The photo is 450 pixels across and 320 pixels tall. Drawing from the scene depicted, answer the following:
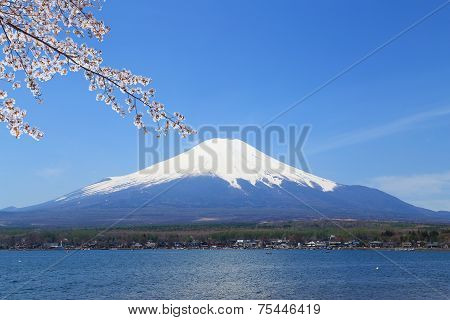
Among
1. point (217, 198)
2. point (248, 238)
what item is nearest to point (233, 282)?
point (248, 238)

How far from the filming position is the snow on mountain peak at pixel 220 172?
15412 centimetres

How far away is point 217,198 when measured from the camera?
148 meters

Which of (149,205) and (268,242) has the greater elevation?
(149,205)

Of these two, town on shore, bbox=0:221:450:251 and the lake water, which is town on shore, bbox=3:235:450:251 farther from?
the lake water

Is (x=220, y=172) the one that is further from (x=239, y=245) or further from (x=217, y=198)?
(x=239, y=245)

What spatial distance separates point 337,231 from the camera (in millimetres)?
87438

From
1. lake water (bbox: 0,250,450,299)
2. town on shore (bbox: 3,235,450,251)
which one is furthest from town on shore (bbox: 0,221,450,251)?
lake water (bbox: 0,250,450,299)

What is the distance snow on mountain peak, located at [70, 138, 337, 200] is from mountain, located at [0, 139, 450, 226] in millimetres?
274

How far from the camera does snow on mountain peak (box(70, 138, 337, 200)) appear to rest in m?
154

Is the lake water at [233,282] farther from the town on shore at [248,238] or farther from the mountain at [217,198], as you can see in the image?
the mountain at [217,198]
